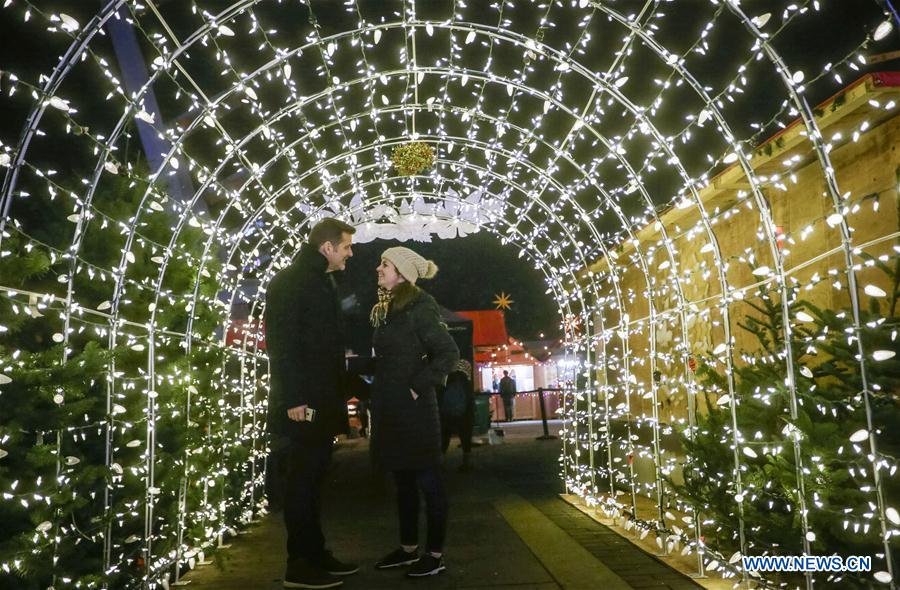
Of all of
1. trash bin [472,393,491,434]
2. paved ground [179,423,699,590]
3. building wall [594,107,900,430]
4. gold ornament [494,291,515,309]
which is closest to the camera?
paved ground [179,423,699,590]

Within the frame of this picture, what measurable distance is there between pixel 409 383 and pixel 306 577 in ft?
4.19

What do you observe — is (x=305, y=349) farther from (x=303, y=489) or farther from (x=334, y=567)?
(x=334, y=567)

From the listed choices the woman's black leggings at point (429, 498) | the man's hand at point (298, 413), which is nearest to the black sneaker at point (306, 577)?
the woman's black leggings at point (429, 498)

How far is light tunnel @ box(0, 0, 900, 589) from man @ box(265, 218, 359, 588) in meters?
0.77

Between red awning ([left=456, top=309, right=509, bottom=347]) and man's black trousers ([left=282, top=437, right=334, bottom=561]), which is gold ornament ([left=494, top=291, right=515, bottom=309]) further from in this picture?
man's black trousers ([left=282, top=437, right=334, bottom=561])

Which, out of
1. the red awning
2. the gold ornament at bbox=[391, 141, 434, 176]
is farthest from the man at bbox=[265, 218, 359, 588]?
the red awning

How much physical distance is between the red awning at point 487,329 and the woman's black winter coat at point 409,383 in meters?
17.2

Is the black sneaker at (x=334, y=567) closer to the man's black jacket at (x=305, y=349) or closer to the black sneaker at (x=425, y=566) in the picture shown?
the black sneaker at (x=425, y=566)

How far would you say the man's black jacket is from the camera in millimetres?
4477

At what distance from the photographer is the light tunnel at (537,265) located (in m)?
3.47

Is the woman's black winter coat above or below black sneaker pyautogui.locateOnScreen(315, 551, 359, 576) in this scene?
above

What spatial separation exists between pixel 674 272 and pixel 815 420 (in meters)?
1.60

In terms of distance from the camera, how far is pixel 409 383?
4750 mm

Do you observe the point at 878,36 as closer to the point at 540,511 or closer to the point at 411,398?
the point at 411,398
